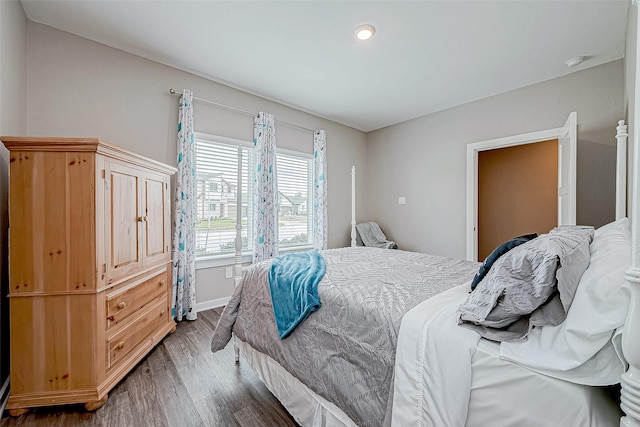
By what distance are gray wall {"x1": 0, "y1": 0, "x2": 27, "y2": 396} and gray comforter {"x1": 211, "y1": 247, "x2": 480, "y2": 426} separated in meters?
1.37

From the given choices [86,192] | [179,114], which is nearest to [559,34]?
[179,114]

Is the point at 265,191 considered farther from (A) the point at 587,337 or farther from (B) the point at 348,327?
(A) the point at 587,337

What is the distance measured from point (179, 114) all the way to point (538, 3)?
3346mm

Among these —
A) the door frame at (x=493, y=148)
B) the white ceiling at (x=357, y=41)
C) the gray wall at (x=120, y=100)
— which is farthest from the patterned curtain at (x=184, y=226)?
the door frame at (x=493, y=148)

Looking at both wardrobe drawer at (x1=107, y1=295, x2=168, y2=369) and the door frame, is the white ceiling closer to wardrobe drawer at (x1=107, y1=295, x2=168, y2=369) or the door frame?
the door frame

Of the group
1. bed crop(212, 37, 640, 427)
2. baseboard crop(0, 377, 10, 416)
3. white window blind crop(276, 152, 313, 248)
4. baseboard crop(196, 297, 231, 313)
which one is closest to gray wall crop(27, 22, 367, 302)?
baseboard crop(196, 297, 231, 313)

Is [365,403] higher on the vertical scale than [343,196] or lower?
lower

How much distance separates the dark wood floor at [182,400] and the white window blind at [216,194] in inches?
54.2

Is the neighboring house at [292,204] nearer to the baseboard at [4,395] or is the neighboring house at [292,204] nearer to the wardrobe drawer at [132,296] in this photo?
the wardrobe drawer at [132,296]

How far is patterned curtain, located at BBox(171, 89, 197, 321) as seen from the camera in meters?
2.80

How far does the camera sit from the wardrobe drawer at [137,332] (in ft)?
5.79

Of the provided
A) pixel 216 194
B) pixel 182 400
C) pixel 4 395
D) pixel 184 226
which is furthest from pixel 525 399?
pixel 216 194

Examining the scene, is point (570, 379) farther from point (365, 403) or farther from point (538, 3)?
point (538, 3)

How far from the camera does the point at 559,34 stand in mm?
2332
